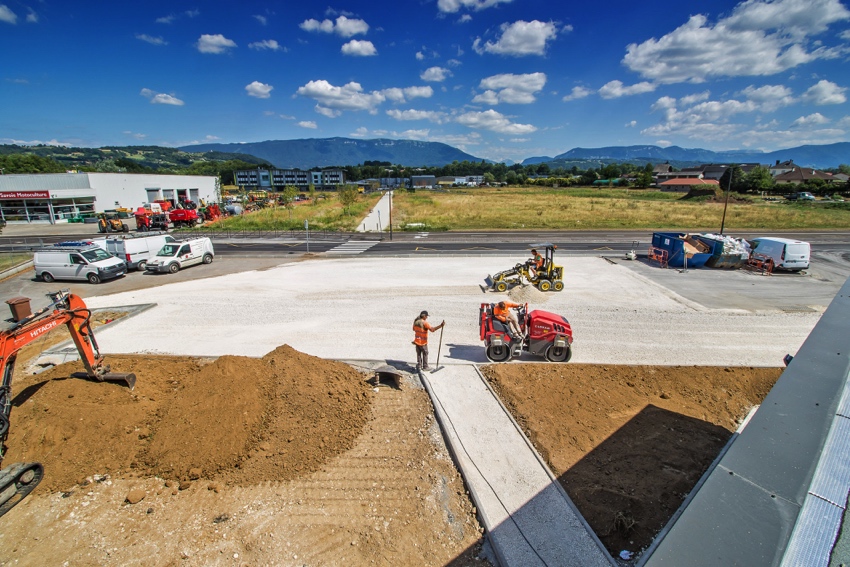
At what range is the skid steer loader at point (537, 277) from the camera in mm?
19547

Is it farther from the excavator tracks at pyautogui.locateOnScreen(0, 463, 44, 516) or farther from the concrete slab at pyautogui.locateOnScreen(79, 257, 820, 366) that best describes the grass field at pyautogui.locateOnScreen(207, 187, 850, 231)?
the excavator tracks at pyautogui.locateOnScreen(0, 463, 44, 516)

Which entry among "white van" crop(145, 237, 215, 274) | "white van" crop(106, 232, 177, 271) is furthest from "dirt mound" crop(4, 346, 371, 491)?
"white van" crop(106, 232, 177, 271)

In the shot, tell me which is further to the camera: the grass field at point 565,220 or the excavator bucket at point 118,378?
the grass field at point 565,220

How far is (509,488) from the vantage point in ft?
23.9

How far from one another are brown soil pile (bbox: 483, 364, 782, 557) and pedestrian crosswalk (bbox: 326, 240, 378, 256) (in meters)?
20.1

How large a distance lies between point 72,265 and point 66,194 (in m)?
33.3

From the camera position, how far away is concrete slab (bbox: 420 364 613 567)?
6.04 m

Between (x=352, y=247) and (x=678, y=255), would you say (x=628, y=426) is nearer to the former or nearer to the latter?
(x=678, y=255)

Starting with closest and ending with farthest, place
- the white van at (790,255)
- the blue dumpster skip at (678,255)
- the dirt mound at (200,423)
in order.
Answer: the dirt mound at (200,423), the white van at (790,255), the blue dumpster skip at (678,255)

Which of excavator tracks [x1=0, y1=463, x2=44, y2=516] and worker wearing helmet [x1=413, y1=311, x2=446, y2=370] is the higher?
worker wearing helmet [x1=413, y1=311, x2=446, y2=370]

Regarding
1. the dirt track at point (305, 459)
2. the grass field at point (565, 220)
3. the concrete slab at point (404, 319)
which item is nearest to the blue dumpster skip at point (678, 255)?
the concrete slab at point (404, 319)

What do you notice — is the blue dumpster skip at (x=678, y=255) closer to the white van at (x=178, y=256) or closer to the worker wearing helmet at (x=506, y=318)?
the worker wearing helmet at (x=506, y=318)

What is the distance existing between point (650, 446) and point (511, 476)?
304 centimetres

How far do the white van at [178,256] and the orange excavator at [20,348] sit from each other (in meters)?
14.4
